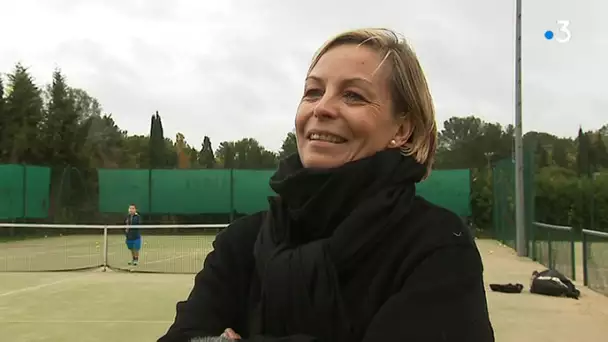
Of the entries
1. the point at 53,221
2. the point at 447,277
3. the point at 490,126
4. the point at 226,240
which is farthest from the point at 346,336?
the point at 490,126

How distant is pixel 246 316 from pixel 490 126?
182ft

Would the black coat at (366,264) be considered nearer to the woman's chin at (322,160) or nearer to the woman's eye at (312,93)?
the woman's chin at (322,160)

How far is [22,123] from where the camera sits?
108 feet

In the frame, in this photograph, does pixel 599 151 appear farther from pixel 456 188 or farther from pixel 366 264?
pixel 366 264

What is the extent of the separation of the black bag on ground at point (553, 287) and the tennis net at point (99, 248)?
16.8 feet

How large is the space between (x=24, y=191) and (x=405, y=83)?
22.6 m

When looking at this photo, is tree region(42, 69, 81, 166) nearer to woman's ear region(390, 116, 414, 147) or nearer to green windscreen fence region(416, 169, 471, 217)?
green windscreen fence region(416, 169, 471, 217)

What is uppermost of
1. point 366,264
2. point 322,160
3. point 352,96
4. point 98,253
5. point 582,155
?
point 582,155

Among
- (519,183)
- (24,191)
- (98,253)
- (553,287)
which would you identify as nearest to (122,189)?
(24,191)

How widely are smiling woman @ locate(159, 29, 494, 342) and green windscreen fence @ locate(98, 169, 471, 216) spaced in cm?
2058

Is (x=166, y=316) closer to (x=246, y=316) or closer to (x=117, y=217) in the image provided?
(x=246, y=316)

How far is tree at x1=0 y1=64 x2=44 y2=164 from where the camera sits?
32000 mm

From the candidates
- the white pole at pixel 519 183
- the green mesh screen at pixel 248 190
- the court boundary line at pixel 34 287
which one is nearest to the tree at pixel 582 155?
the white pole at pixel 519 183

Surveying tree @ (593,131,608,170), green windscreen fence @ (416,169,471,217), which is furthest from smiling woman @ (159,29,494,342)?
green windscreen fence @ (416,169,471,217)
